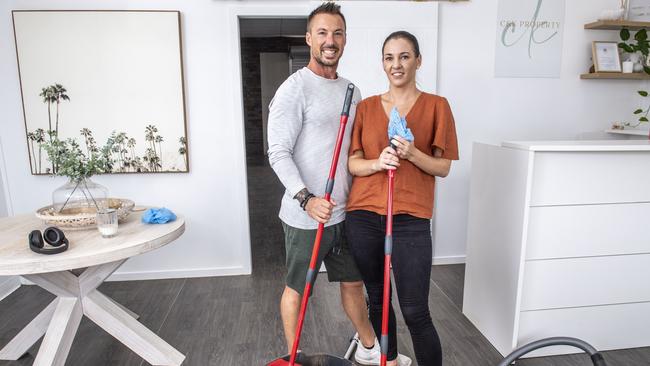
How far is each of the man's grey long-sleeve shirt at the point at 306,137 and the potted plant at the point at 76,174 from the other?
0.92m

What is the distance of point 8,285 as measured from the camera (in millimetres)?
2855

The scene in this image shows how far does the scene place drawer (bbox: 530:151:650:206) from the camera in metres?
1.91

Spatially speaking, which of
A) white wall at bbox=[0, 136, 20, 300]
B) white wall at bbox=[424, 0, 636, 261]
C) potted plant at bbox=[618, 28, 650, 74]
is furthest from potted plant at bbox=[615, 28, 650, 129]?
white wall at bbox=[0, 136, 20, 300]

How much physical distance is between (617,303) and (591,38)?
2.14 m

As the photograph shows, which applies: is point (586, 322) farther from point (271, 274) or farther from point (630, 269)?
point (271, 274)

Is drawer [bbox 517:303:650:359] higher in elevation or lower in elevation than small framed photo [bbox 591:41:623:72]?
lower

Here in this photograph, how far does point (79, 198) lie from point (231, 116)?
1.23m

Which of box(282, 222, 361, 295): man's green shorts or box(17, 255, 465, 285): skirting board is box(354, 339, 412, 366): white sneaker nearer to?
box(282, 222, 361, 295): man's green shorts

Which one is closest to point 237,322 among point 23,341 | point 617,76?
point 23,341

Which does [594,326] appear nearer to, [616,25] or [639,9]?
[616,25]

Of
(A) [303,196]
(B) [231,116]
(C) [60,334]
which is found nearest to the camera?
(A) [303,196]

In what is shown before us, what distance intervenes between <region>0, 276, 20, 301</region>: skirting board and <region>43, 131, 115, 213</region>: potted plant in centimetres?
133

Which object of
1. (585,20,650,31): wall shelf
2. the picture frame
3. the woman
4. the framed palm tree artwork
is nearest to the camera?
the woman

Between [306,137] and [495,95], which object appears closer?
[306,137]
